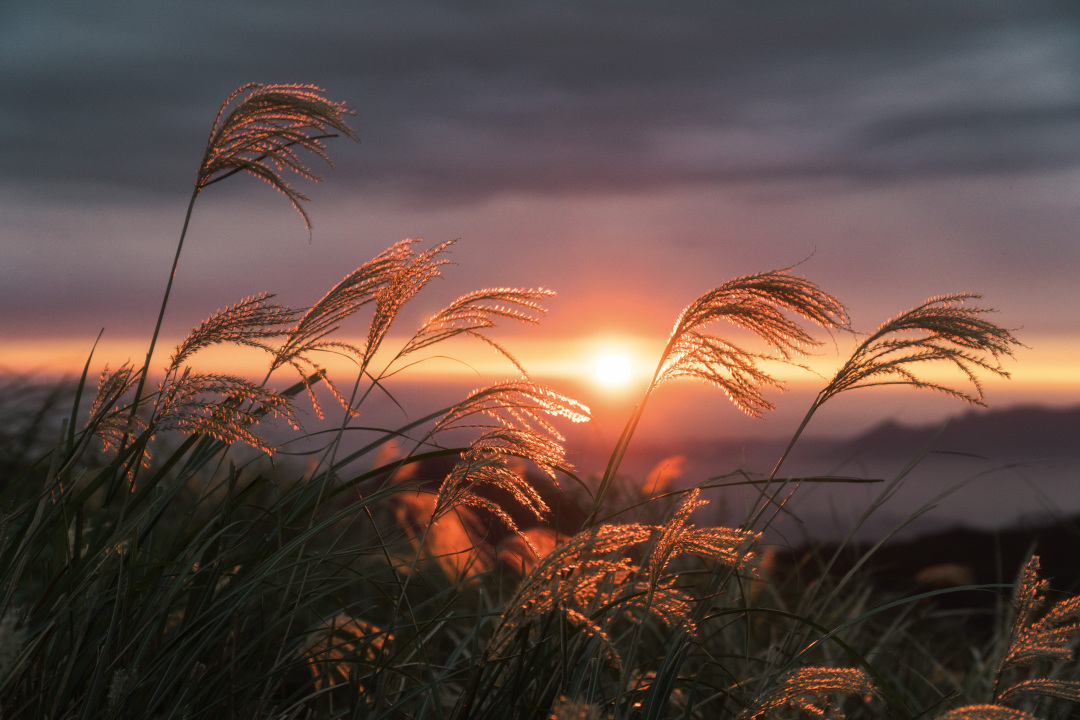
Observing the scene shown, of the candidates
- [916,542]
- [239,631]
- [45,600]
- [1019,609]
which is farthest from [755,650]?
[916,542]

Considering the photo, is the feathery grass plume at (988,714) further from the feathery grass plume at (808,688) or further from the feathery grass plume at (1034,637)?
the feathery grass plume at (1034,637)

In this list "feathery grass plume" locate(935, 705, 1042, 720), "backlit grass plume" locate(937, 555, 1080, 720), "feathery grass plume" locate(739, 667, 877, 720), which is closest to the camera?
"feathery grass plume" locate(935, 705, 1042, 720)

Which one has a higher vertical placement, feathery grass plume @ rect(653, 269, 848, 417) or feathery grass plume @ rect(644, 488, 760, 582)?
feathery grass plume @ rect(653, 269, 848, 417)

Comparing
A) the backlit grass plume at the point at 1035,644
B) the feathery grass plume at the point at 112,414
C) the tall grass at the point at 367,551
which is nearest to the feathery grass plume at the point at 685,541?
the tall grass at the point at 367,551

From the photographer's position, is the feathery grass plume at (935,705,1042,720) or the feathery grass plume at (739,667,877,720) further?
the feathery grass plume at (739,667,877,720)

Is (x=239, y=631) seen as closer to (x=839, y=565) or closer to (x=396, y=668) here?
(x=396, y=668)

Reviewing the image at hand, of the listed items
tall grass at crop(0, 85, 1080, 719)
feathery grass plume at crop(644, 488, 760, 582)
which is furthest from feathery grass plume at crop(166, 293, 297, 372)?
feathery grass plume at crop(644, 488, 760, 582)

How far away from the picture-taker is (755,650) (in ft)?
12.8

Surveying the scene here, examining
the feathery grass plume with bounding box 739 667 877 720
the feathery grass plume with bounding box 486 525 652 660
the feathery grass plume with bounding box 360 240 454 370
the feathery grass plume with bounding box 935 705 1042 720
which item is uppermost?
the feathery grass plume with bounding box 360 240 454 370

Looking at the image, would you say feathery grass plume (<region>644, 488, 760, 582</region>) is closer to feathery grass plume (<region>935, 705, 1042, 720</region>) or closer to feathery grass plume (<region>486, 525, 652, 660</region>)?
feathery grass plume (<region>486, 525, 652, 660</region>)

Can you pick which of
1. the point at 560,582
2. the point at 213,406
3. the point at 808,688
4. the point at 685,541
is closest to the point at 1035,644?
the point at 808,688

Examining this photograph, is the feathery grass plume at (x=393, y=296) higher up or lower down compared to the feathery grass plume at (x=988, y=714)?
higher up

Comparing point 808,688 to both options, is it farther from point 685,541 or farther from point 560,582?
point 560,582

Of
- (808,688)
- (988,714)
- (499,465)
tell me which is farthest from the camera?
(499,465)
